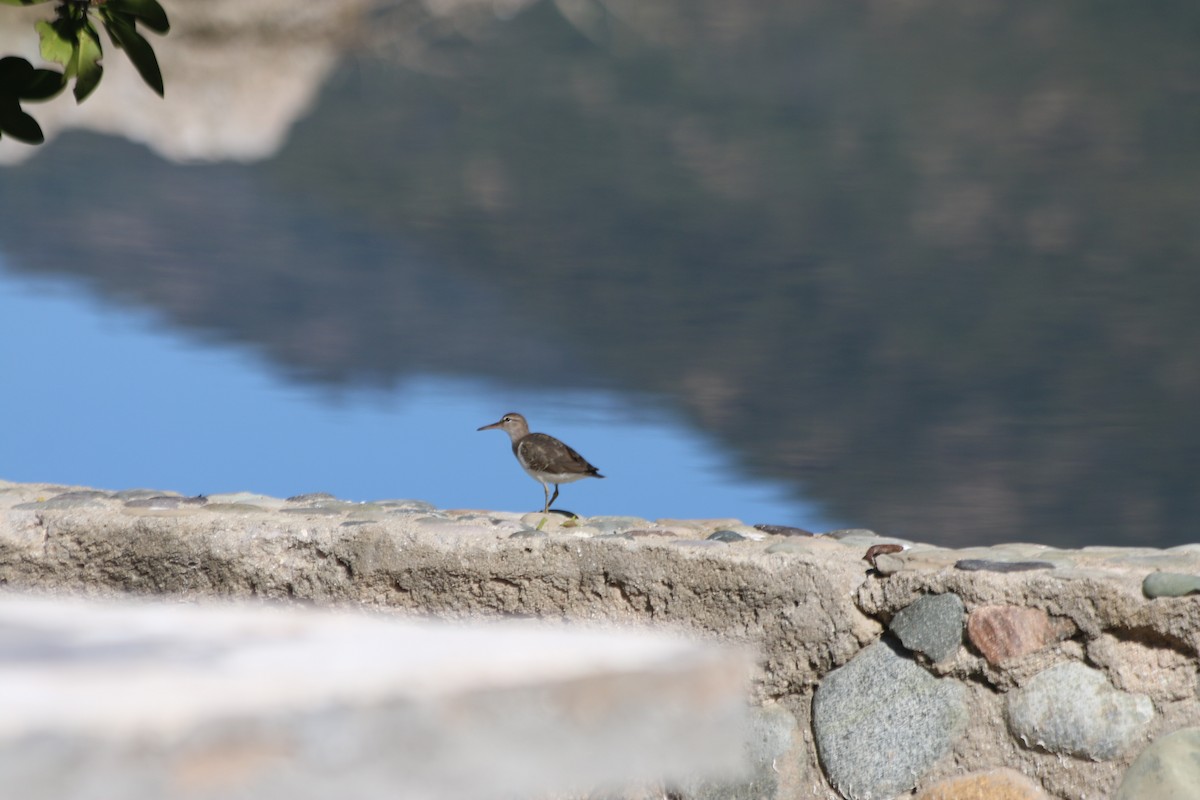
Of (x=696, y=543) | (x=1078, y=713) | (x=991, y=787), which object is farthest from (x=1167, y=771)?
(x=696, y=543)

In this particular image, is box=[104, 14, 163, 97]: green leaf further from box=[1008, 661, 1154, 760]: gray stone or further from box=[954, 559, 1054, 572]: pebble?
box=[1008, 661, 1154, 760]: gray stone

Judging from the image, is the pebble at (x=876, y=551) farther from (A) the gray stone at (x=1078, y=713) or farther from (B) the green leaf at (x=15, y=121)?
(B) the green leaf at (x=15, y=121)

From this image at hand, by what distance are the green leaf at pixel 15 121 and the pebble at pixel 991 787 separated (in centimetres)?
198

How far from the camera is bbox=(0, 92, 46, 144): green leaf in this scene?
42.7 inches

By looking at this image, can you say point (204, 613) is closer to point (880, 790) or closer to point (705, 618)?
point (705, 618)

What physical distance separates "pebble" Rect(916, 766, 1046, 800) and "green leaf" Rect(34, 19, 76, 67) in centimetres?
200

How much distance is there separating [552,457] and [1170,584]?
4.67 feet

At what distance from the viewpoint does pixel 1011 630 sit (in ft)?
7.59

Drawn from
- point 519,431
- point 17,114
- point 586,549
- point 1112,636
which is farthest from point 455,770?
point 17,114

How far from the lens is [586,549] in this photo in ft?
8.47

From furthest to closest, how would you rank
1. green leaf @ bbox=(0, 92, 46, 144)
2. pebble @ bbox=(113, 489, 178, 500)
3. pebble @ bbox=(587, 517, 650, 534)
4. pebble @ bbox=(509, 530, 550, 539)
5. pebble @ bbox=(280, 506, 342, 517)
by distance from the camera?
pebble @ bbox=(113, 489, 178, 500), pebble @ bbox=(280, 506, 342, 517), pebble @ bbox=(587, 517, 650, 534), pebble @ bbox=(509, 530, 550, 539), green leaf @ bbox=(0, 92, 46, 144)

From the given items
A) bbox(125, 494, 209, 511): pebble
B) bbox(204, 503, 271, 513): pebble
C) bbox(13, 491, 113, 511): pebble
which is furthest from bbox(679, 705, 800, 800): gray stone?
bbox(13, 491, 113, 511): pebble

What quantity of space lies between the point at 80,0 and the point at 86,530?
6.61 ft

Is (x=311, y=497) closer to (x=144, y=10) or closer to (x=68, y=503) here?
(x=68, y=503)
